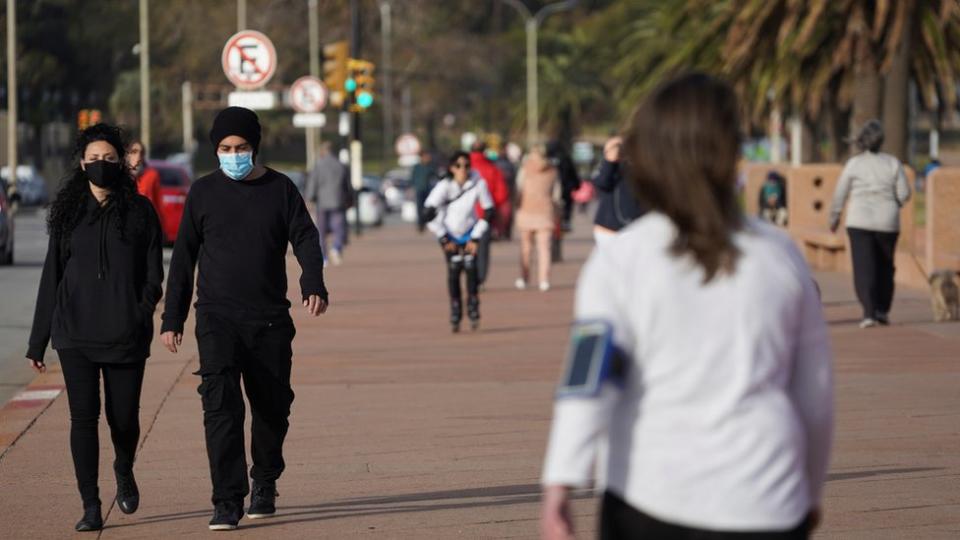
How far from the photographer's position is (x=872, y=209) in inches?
626

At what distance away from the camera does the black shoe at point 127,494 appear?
25.1ft

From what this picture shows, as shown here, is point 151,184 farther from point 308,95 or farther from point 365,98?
point 365,98

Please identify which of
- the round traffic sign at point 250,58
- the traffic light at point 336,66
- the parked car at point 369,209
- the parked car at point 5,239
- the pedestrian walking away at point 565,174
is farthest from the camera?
the parked car at point 369,209

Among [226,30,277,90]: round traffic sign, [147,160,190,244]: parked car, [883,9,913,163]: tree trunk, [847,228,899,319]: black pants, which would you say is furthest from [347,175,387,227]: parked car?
[847,228,899,319]: black pants

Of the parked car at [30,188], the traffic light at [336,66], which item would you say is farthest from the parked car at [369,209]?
the parked car at [30,188]

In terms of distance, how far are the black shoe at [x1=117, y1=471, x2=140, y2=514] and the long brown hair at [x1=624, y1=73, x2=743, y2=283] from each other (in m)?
4.37

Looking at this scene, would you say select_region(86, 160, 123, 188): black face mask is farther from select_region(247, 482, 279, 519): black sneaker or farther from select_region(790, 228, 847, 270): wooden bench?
select_region(790, 228, 847, 270): wooden bench

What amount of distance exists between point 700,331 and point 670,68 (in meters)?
38.7

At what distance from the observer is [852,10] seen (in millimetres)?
27328

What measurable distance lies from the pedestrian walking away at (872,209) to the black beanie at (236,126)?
29.6ft

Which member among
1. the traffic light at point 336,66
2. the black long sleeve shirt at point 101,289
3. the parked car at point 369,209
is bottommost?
the parked car at point 369,209

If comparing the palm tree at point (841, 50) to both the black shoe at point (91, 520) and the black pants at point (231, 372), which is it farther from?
the black shoe at point (91, 520)

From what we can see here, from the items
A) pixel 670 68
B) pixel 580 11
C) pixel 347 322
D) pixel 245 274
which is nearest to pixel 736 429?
pixel 245 274

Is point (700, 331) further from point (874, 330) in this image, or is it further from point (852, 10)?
→ point (852, 10)
